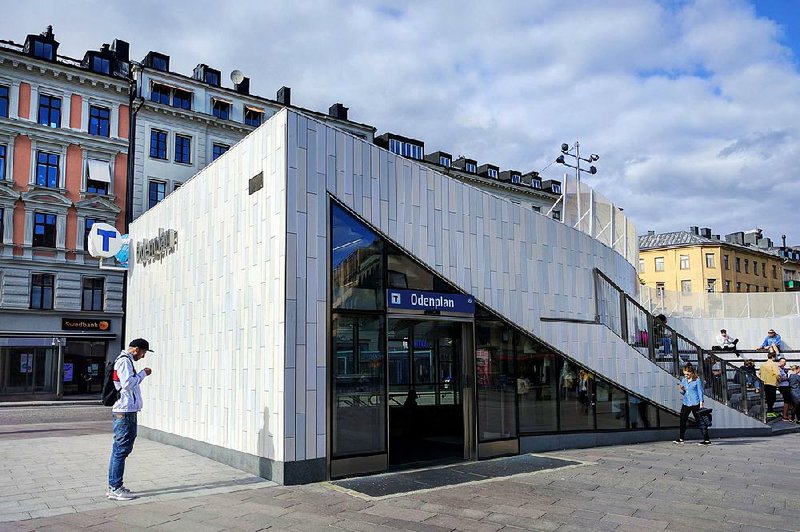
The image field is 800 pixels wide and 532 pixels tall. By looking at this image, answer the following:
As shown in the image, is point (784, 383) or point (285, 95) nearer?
point (784, 383)

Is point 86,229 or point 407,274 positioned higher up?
point 86,229

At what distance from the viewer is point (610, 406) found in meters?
13.3

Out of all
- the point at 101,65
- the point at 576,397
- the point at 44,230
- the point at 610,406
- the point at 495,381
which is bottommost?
the point at 610,406

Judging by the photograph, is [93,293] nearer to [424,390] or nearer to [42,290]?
[42,290]

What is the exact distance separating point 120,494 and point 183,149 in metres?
33.2

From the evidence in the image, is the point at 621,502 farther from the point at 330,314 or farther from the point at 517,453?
the point at 330,314

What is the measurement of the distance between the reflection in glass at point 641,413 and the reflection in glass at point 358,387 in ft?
21.4

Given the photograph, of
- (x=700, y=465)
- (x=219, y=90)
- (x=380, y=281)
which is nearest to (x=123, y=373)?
(x=380, y=281)

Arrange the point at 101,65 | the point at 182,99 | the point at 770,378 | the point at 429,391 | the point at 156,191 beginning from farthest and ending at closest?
the point at 182,99 → the point at 156,191 → the point at 101,65 → the point at 770,378 → the point at 429,391

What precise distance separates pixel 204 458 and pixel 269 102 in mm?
34372

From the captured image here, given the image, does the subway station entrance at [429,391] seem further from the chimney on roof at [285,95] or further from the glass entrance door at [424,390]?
the chimney on roof at [285,95]

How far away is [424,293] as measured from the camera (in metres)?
10.5


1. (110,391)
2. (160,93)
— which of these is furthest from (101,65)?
(110,391)

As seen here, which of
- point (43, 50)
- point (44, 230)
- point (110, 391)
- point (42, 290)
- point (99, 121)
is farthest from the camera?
point (99, 121)
